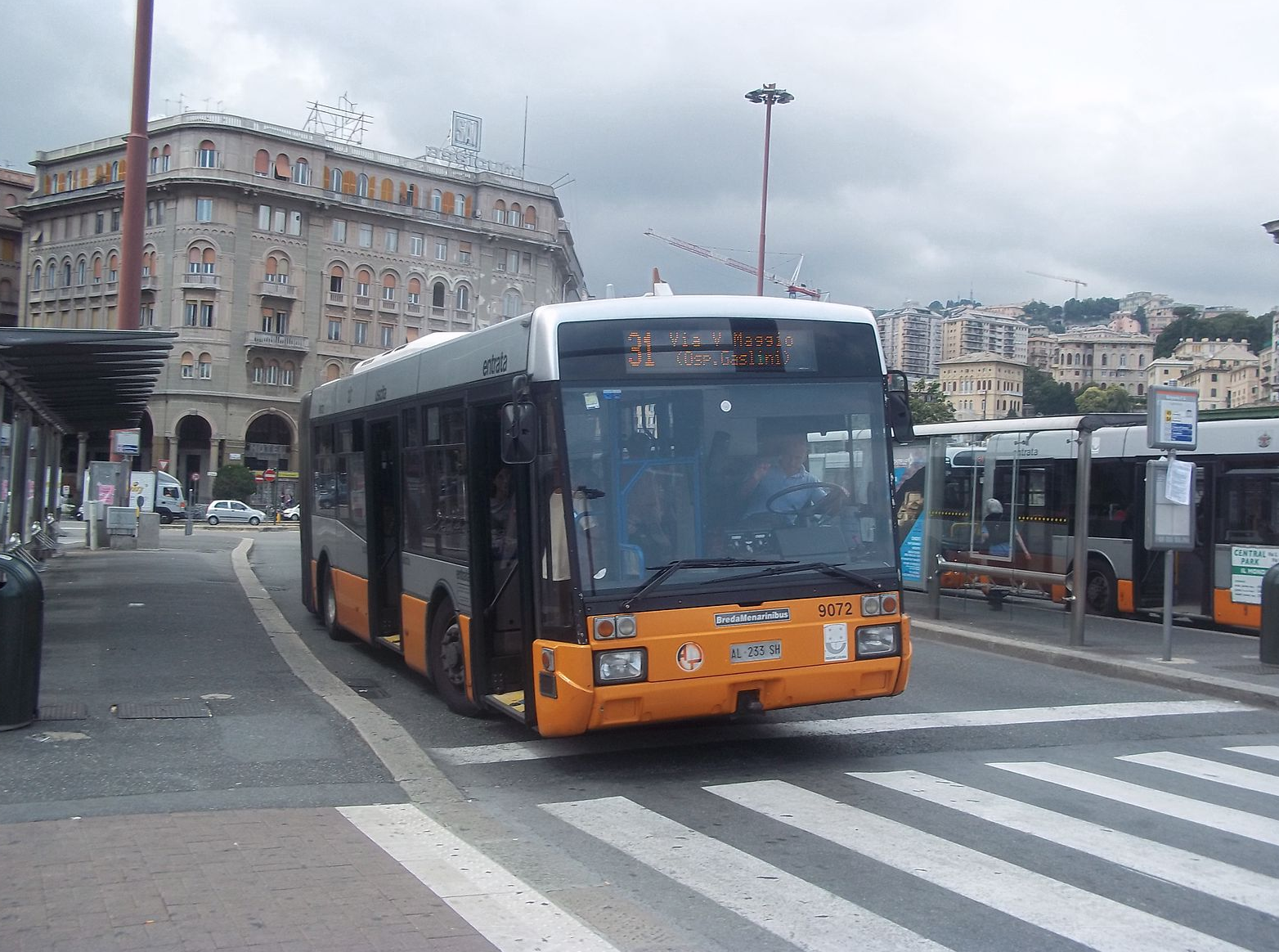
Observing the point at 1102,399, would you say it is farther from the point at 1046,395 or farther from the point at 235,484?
the point at 235,484

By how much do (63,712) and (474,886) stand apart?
4.78 metres

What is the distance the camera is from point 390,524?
11.7m

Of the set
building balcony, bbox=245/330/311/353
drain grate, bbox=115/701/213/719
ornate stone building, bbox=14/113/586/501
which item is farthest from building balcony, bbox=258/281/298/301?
drain grate, bbox=115/701/213/719

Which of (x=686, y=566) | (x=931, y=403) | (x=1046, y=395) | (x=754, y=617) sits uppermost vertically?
(x=931, y=403)

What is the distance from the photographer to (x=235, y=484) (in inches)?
2837

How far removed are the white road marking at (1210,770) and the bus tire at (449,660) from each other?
474cm

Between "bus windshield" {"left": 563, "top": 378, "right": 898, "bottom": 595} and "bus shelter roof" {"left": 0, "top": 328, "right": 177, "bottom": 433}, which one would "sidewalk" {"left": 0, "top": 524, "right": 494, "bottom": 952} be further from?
"bus shelter roof" {"left": 0, "top": 328, "right": 177, "bottom": 433}

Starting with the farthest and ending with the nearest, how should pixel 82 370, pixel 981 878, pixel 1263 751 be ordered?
pixel 82 370
pixel 1263 751
pixel 981 878

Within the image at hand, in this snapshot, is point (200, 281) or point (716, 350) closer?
point (716, 350)

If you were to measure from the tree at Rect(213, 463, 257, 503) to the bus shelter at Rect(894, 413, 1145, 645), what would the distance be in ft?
200

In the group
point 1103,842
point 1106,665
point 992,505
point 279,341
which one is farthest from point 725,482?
point 279,341

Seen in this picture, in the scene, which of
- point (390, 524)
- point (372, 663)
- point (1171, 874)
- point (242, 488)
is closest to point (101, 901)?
point (1171, 874)

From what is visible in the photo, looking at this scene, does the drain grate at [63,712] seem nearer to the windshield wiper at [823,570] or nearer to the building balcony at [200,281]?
the windshield wiper at [823,570]

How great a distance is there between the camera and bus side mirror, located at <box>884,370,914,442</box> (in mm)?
8016
